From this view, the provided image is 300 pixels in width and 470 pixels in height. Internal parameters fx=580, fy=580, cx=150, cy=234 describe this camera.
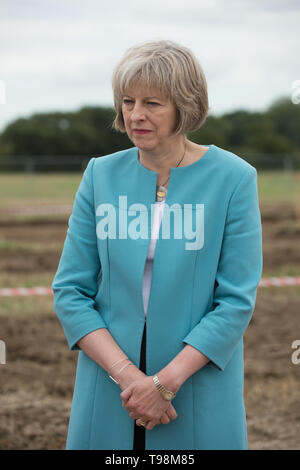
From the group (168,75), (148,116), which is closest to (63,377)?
(148,116)

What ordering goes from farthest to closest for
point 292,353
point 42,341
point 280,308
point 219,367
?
point 280,308
point 42,341
point 292,353
point 219,367

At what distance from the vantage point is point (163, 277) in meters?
1.67

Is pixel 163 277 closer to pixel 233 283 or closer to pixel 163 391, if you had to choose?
pixel 233 283

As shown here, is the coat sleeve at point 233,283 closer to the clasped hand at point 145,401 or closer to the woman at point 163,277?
the woman at point 163,277

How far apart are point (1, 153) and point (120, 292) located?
48.9m

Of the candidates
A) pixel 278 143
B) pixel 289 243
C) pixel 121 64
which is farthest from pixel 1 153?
pixel 121 64

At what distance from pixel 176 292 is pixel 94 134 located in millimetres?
49810

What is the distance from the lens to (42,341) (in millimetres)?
5555

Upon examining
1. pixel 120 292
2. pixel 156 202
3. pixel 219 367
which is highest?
pixel 156 202

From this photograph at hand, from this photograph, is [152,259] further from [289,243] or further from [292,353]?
[289,243]

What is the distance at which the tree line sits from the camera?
45781 millimetres

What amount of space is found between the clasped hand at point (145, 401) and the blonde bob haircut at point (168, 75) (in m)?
0.75

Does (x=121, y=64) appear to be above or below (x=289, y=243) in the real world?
below

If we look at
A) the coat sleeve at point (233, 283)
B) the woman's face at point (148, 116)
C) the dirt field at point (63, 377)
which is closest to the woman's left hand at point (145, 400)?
the coat sleeve at point (233, 283)
